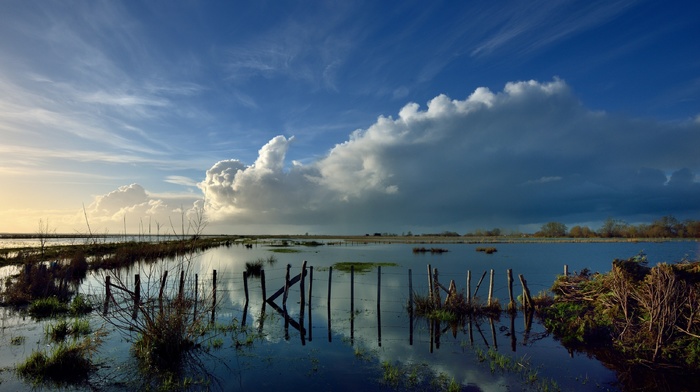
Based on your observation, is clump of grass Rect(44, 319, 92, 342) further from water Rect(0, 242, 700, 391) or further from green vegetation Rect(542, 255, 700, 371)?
green vegetation Rect(542, 255, 700, 371)

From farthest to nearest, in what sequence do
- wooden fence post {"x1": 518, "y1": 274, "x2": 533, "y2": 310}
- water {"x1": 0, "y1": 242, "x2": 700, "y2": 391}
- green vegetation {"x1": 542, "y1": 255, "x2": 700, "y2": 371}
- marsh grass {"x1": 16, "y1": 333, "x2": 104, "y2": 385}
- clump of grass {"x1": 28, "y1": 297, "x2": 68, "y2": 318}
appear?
wooden fence post {"x1": 518, "y1": 274, "x2": 533, "y2": 310}
clump of grass {"x1": 28, "y1": 297, "x2": 68, "y2": 318}
green vegetation {"x1": 542, "y1": 255, "x2": 700, "y2": 371}
water {"x1": 0, "y1": 242, "x2": 700, "y2": 391}
marsh grass {"x1": 16, "y1": 333, "x2": 104, "y2": 385}

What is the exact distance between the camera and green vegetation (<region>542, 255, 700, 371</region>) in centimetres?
1384

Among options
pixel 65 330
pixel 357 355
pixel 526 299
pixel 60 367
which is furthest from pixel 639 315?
pixel 65 330

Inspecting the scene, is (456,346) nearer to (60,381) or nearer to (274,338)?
(274,338)

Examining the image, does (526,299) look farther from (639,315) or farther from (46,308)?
(46,308)

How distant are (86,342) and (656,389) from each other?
17392 millimetres

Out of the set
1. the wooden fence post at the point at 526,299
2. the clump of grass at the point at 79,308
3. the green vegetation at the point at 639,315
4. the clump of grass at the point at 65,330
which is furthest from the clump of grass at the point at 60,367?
the wooden fence post at the point at 526,299

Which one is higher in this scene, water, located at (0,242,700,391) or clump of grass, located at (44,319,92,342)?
clump of grass, located at (44,319,92,342)

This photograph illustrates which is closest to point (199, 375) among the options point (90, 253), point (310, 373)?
point (310, 373)

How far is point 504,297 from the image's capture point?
88.6 ft

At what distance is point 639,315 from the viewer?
16.4 metres

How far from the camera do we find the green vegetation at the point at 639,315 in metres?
13.8

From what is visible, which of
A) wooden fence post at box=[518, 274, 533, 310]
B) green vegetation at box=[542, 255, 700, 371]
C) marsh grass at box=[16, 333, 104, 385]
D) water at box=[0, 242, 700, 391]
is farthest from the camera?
wooden fence post at box=[518, 274, 533, 310]

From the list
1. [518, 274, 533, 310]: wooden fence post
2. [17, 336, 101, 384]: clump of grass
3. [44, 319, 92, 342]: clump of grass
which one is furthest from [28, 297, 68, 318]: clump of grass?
[518, 274, 533, 310]: wooden fence post
